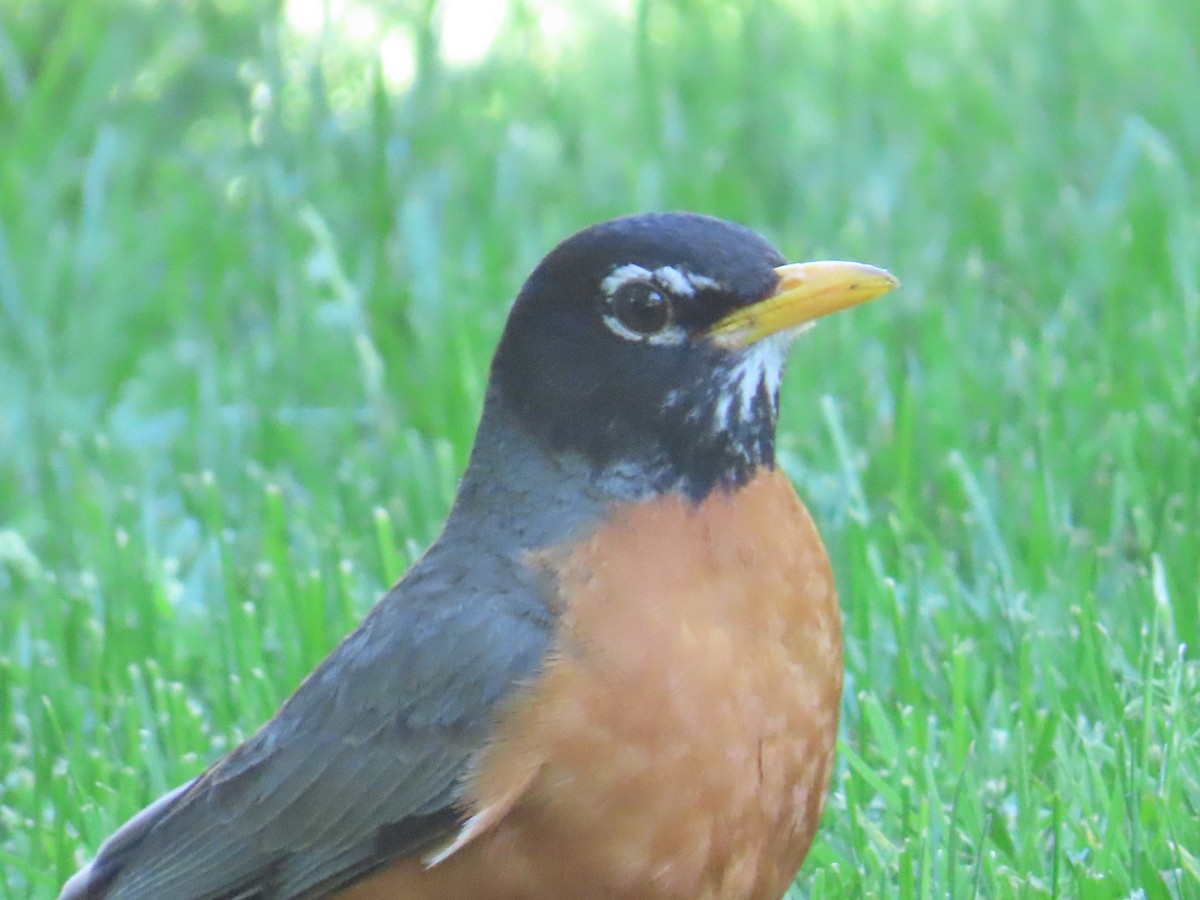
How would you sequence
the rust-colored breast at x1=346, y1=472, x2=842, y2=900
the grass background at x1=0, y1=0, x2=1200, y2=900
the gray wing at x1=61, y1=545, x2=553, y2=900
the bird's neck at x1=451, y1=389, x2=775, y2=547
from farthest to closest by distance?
the grass background at x1=0, y1=0, x2=1200, y2=900
the bird's neck at x1=451, y1=389, x2=775, y2=547
the gray wing at x1=61, y1=545, x2=553, y2=900
the rust-colored breast at x1=346, y1=472, x2=842, y2=900

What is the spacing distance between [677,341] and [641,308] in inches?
3.3

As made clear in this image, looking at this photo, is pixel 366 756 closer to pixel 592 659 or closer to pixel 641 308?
pixel 592 659

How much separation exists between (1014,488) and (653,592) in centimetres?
201

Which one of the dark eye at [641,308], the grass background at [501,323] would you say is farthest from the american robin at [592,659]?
the grass background at [501,323]

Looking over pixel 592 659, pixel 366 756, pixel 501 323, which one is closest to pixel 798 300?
pixel 592 659

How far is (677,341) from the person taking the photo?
3.49m

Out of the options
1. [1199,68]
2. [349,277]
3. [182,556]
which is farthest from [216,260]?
[1199,68]

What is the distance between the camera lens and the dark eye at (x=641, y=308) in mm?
3488

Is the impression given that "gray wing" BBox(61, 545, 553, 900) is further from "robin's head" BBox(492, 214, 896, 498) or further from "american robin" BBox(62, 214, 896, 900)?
"robin's head" BBox(492, 214, 896, 498)

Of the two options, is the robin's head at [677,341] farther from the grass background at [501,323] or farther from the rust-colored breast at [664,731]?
the grass background at [501,323]

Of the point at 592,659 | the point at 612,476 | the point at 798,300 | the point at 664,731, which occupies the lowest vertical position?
the point at 664,731

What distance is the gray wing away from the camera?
3.29 m

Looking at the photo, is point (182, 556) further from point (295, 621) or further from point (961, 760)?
point (961, 760)

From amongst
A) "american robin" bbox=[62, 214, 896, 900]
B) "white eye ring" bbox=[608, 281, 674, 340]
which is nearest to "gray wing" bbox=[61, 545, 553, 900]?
"american robin" bbox=[62, 214, 896, 900]
